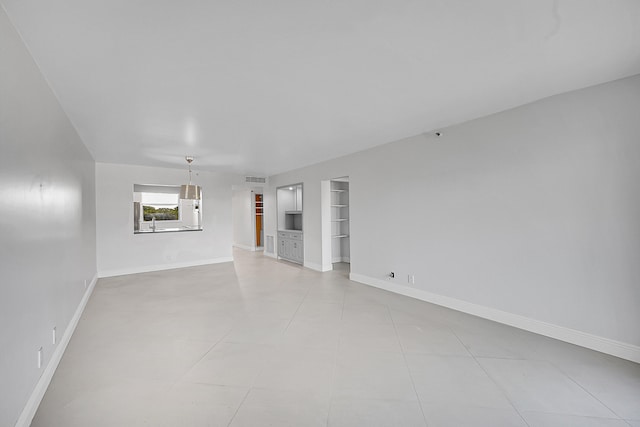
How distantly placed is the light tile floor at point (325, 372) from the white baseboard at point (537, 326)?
0.36 feet

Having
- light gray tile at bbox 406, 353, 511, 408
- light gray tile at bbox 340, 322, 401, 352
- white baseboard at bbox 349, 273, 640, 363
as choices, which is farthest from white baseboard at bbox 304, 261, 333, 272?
light gray tile at bbox 406, 353, 511, 408

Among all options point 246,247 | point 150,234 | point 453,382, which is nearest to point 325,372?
point 453,382

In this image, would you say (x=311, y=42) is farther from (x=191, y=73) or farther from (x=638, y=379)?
(x=638, y=379)

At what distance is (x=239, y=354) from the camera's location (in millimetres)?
2658

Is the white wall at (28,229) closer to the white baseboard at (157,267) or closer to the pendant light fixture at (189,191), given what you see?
the pendant light fixture at (189,191)

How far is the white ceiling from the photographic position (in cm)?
161

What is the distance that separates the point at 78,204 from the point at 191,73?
3.04 m

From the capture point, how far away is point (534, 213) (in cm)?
303

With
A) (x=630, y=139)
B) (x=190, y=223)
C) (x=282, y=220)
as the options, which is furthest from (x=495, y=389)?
(x=190, y=223)

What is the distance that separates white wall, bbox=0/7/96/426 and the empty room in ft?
0.08

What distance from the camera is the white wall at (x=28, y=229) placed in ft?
5.02

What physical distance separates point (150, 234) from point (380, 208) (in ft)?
18.4

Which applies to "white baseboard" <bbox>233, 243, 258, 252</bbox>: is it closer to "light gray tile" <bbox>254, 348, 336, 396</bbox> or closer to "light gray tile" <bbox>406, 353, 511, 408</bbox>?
"light gray tile" <bbox>254, 348, 336, 396</bbox>

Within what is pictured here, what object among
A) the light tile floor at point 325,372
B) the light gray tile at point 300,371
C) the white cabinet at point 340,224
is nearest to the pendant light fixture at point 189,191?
the light tile floor at point 325,372
